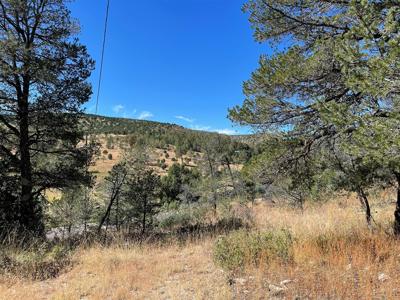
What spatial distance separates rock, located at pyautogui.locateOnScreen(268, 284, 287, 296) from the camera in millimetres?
3672

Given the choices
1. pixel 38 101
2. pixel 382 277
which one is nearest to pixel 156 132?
pixel 38 101

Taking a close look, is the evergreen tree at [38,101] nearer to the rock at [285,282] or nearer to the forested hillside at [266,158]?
the forested hillside at [266,158]

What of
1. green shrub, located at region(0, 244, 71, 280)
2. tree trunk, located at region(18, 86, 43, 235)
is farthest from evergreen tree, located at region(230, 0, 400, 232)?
tree trunk, located at region(18, 86, 43, 235)

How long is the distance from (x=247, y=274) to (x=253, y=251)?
63 cm

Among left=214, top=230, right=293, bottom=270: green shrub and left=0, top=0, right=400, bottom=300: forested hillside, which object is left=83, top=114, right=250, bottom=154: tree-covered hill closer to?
left=0, top=0, right=400, bottom=300: forested hillside

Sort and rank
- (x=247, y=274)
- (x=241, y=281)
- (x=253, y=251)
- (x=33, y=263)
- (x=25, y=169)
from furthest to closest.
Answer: (x=25, y=169)
(x=33, y=263)
(x=253, y=251)
(x=247, y=274)
(x=241, y=281)

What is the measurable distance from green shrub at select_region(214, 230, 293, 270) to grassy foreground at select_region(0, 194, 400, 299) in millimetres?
16

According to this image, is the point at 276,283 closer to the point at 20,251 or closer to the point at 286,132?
the point at 286,132

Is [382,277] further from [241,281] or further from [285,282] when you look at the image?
[241,281]

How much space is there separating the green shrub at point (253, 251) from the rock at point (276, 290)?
78cm

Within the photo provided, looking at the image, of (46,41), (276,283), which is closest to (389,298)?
(276,283)

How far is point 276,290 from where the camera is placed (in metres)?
3.72

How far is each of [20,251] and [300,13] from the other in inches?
284

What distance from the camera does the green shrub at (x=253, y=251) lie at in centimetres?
467
